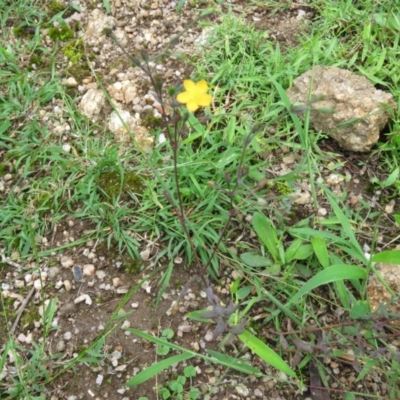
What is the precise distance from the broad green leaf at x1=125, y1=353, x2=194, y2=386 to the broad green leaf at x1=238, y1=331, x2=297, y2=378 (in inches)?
9.2

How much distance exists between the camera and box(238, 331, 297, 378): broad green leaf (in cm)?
197

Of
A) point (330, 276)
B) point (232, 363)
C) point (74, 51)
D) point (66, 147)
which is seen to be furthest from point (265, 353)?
point (74, 51)

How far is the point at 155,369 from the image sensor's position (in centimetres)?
193

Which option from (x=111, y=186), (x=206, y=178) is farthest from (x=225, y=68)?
(x=111, y=186)

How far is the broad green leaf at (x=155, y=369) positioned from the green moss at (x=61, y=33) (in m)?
1.91

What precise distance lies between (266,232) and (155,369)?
736 millimetres

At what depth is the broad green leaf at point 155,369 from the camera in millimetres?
1935

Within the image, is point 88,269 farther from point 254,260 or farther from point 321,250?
point 321,250

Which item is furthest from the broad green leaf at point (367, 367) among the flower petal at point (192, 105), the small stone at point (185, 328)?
the flower petal at point (192, 105)

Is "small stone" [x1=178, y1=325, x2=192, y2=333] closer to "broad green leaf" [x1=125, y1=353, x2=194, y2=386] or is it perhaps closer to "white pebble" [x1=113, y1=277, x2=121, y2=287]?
"broad green leaf" [x1=125, y1=353, x2=194, y2=386]

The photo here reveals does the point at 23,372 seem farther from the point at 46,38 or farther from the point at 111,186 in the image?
the point at 46,38

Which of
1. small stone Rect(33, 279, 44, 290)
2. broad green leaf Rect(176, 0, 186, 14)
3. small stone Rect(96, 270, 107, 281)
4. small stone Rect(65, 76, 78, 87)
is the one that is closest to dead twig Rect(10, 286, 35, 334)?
small stone Rect(33, 279, 44, 290)

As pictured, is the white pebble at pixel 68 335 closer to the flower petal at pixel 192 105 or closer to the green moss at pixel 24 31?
the flower petal at pixel 192 105

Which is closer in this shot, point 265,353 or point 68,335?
point 265,353
